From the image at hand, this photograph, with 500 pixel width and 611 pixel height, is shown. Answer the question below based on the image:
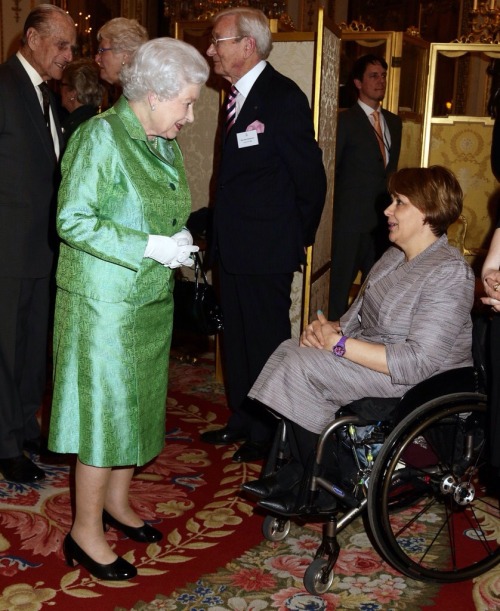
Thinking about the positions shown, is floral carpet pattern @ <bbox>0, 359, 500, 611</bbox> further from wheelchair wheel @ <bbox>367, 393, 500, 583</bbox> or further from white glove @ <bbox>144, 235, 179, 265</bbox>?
white glove @ <bbox>144, 235, 179, 265</bbox>

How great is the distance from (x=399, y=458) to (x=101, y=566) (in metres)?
0.95

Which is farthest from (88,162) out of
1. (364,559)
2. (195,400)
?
(195,400)

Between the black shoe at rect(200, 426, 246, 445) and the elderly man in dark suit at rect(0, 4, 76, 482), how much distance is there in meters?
0.79

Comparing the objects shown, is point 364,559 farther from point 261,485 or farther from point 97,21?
point 97,21

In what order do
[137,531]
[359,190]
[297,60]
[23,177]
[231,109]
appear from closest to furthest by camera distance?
[137,531] < [23,177] < [231,109] < [297,60] < [359,190]

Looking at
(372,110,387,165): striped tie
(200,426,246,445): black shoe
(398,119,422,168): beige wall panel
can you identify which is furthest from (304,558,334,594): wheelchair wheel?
(398,119,422,168): beige wall panel

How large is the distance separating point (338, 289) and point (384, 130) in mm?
1093

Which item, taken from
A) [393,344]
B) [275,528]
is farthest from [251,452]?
[393,344]

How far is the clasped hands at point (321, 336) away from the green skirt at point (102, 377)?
1.64ft

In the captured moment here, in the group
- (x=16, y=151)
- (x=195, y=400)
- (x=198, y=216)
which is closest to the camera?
(x=16, y=151)

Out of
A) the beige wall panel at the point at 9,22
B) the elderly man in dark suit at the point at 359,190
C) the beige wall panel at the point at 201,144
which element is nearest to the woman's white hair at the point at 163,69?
the beige wall panel at the point at 201,144

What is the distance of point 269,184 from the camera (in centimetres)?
339

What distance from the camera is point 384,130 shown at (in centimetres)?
532

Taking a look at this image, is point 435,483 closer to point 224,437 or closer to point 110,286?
point 110,286
